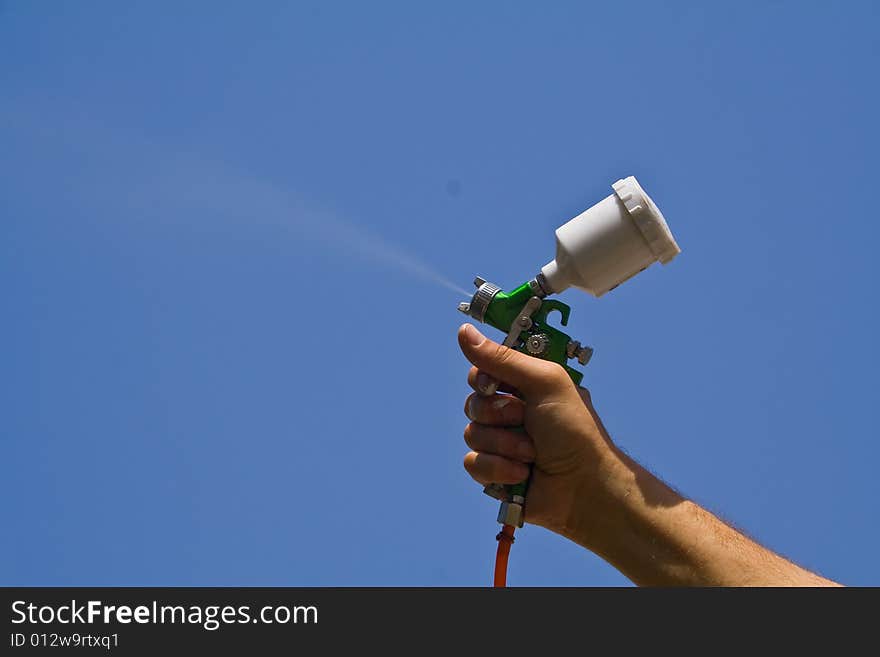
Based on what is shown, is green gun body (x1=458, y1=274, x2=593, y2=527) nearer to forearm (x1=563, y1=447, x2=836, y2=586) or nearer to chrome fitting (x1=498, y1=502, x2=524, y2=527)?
chrome fitting (x1=498, y1=502, x2=524, y2=527)

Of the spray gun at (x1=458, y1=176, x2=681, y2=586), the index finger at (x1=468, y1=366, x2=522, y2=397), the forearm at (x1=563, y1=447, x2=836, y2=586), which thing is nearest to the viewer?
the forearm at (x1=563, y1=447, x2=836, y2=586)

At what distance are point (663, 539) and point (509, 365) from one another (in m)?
1.20

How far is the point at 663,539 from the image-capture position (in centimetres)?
564

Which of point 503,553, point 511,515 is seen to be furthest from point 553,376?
point 503,553

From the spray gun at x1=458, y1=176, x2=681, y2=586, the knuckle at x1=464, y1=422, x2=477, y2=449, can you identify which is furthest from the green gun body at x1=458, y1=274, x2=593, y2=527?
the knuckle at x1=464, y1=422, x2=477, y2=449

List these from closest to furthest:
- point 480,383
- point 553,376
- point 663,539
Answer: point 663,539, point 553,376, point 480,383

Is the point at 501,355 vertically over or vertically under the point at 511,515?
over

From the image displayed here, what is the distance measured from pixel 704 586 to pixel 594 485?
75cm

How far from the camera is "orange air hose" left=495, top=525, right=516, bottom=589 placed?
5.75 metres

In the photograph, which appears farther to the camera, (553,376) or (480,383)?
(480,383)

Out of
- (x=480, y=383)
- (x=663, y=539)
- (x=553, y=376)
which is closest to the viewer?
(x=663, y=539)

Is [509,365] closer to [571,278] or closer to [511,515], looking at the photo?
[571,278]

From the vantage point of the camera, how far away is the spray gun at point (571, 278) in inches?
225
